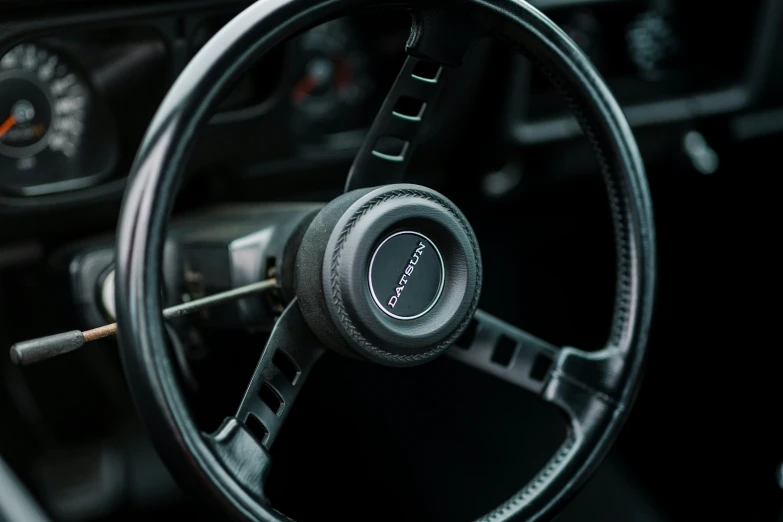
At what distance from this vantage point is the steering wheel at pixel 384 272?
0.82 m

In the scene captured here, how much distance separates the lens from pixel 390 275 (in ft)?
3.06

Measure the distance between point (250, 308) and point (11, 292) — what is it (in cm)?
57

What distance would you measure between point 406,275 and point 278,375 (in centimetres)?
17

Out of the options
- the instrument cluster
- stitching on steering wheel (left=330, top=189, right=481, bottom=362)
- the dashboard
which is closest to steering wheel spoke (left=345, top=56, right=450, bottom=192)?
stitching on steering wheel (left=330, top=189, right=481, bottom=362)

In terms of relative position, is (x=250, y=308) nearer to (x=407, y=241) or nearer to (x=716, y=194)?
(x=407, y=241)

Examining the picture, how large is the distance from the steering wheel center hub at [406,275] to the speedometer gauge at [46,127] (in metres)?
0.69

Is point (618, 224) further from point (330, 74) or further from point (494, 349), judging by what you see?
point (330, 74)

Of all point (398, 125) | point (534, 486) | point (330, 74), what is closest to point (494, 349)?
point (534, 486)

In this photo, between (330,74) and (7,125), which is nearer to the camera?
(7,125)

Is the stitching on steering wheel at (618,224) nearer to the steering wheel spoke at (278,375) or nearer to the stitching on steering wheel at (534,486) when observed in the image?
the stitching on steering wheel at (534,486)

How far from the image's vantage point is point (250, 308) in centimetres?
121

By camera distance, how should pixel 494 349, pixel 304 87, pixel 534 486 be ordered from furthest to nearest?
pixel 304 87 < pixel 494 349 < pixel 534 486

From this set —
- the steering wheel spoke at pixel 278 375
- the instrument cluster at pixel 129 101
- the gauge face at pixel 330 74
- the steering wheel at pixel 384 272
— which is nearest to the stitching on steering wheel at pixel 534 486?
the steering wheel at pixel 384 272

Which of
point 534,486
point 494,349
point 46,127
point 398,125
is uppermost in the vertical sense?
point 398,125
